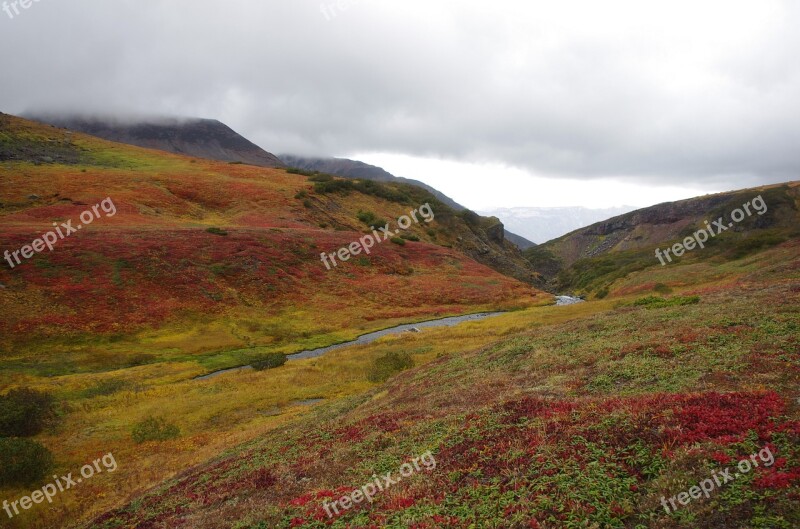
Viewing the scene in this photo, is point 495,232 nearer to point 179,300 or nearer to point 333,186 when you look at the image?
point 333,186

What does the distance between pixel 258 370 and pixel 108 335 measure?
70.7ft

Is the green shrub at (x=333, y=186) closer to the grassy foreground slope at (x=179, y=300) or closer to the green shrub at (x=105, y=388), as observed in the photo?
the grassy foreground slope at (x=179, y=300)

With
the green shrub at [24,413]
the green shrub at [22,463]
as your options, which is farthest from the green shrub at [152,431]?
the green shrub at [24,413]

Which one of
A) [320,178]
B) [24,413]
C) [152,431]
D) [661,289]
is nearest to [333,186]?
[320,178]

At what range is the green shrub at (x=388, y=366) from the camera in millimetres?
42844

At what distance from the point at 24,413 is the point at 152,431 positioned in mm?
9176

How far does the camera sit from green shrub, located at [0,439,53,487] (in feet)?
81.5

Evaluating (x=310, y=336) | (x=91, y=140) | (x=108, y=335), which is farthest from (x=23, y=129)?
(x=310, y=336)

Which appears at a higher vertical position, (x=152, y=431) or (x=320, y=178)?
(x=320, y=178)

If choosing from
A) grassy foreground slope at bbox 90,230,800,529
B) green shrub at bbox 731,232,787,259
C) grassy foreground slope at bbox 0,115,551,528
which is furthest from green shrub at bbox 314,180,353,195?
grassy foreground slope at bbox 90,230,800,529

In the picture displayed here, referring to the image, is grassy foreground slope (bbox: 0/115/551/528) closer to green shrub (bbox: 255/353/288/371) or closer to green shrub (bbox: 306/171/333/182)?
green shrub (bbox: 255/353/288/371)

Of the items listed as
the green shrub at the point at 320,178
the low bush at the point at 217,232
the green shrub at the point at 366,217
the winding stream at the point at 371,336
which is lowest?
the winding stream at the point at 371,336

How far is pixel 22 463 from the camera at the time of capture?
25.2m

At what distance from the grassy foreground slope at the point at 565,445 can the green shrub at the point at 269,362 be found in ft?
76.8
